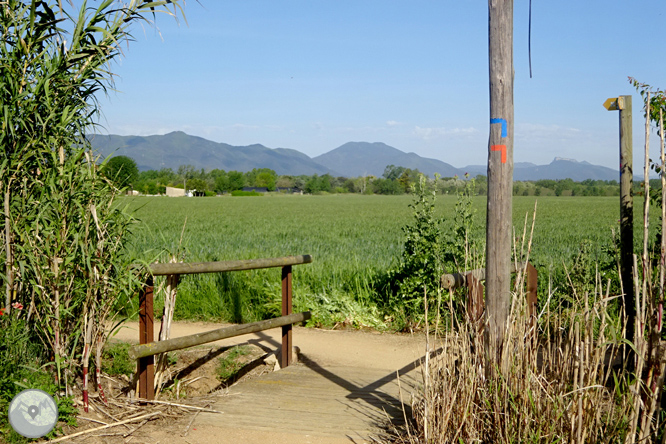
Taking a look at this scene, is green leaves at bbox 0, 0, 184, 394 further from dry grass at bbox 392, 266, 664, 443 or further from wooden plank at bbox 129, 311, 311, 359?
dry grass at bbox 392, 266, 664, 443

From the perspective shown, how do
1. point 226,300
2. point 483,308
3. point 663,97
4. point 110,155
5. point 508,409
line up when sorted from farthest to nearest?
point 226,300 → point 663,97 → point 110,155 → point 483,308 → point 508,409

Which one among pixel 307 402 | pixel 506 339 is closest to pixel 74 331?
pixel 307 402

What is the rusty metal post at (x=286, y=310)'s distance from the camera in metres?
6.28

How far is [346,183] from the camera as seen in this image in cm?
15962

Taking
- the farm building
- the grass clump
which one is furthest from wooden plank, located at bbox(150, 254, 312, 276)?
the farm building

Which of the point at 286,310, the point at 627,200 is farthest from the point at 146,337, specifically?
the point at 627,200

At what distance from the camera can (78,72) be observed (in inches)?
186

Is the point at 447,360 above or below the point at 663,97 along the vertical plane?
below

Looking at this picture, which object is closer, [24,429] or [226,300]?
[24,429]

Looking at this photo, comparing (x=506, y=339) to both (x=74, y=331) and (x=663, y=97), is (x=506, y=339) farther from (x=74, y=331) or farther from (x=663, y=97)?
(x=663, y=97)

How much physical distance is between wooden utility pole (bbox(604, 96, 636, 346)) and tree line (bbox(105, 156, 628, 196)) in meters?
0.87

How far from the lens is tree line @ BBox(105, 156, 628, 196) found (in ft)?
27.1

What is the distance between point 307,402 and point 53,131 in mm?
2810

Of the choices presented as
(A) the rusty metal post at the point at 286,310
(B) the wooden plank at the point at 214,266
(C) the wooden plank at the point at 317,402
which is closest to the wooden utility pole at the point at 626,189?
(C) the wooden plank at the point at 317,402
